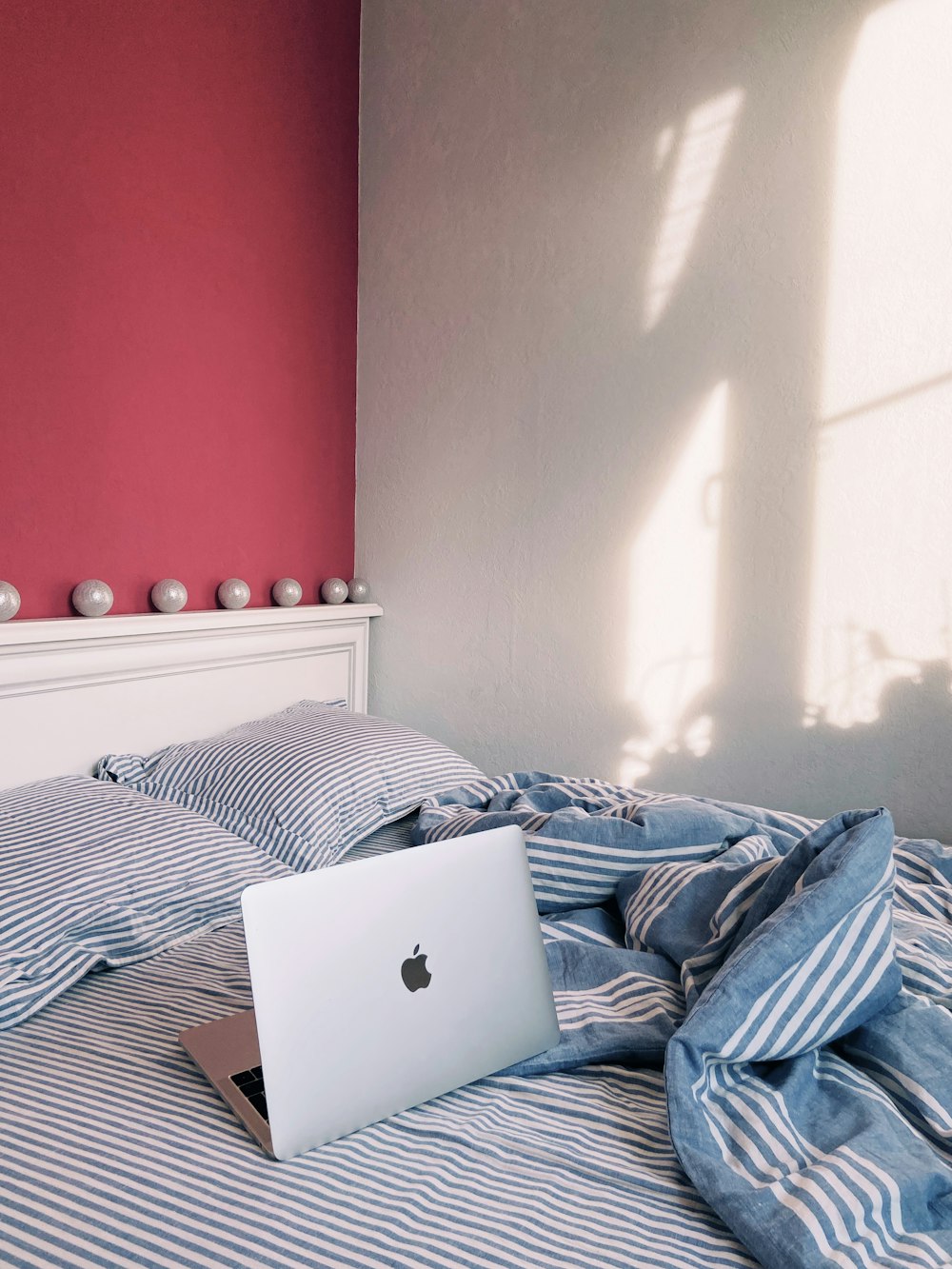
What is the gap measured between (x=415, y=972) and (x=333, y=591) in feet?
5.70

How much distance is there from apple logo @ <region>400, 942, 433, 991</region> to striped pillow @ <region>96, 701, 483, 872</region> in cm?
67

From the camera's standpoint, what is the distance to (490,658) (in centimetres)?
255

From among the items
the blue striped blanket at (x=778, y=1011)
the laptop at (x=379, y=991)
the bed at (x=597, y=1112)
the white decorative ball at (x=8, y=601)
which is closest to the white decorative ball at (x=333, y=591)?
the white decorative ball at (x=8, y=601)

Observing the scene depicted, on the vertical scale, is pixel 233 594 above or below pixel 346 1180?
above

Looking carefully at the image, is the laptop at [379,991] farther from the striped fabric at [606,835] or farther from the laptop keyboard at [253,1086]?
the striped fabric at [606,835]

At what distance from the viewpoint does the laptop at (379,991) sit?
2.66ft

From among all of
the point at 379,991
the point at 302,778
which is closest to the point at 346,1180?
the point at 379,991

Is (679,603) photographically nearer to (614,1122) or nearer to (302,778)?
(302,778)

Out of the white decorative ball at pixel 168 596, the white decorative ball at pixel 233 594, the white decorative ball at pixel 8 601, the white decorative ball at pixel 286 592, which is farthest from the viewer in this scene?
the white decorative ball at pixel 286 592

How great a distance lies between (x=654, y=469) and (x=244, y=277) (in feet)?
3.61

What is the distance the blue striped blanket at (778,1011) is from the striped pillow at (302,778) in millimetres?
439

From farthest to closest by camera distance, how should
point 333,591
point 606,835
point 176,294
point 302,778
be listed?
1. point 333,591
2. point 176,294
3. point 302,778
4. point 606,835

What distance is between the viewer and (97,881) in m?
1.25

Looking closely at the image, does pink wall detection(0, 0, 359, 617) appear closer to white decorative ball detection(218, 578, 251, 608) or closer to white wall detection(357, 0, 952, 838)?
white decorative ball detection(218, 578, 251, 608)
